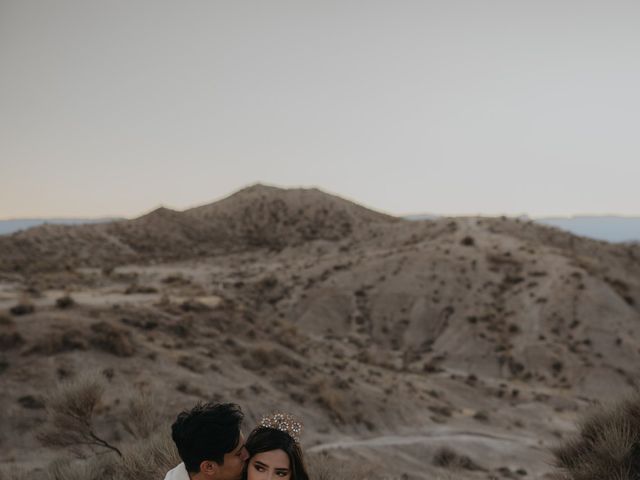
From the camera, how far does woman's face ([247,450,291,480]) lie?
3.13m

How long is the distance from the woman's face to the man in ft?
0.34

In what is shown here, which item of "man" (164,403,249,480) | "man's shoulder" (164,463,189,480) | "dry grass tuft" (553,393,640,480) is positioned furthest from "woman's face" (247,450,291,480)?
"dry grass tuft" (553,393,640,480)

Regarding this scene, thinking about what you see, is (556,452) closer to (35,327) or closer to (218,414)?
(218,414)

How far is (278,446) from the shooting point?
10.5 ft

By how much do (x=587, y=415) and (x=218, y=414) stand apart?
7885mm

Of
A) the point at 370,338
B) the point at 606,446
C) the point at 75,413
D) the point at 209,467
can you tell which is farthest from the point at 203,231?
the point at 209,467

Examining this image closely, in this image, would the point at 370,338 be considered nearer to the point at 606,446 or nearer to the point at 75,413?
the point at 75,413

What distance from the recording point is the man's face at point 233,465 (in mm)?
3164

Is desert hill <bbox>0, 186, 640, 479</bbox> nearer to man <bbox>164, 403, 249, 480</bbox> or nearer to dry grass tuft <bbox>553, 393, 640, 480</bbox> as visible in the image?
dry grass tuft <bbox>553, 393, 640, 480</bbox>

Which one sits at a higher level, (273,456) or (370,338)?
(273,456)

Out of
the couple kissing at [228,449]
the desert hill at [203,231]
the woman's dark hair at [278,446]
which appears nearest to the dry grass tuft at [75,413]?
the couple kissing at [228,449]

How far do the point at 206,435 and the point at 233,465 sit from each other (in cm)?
28

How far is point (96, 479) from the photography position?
7.53 metres

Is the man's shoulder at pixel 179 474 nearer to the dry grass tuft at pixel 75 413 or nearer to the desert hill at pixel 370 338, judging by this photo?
the dry grass tuft at pixel 75 413
